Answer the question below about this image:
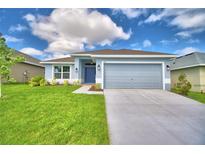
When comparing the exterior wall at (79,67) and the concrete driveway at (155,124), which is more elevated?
the exterior wall at (79,67)

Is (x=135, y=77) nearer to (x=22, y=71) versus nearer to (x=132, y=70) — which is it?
(x=132, y=70)

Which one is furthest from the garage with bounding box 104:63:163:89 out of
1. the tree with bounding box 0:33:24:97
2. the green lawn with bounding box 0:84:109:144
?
the tree with bounding box 0:33:24:97

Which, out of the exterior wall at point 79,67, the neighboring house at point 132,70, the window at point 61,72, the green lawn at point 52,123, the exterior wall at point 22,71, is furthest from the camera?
the exterior wall at point 22,71

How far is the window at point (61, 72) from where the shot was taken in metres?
16.3

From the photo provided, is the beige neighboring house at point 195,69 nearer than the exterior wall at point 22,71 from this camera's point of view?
Yes

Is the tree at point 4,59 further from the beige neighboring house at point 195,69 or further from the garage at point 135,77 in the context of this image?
the beige neighboring house at point 195,69

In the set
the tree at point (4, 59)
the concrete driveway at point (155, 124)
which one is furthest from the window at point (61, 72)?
the concrete driveway at point (155, 124)

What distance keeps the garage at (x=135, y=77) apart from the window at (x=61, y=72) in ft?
19.5

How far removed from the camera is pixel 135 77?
A: 38.9 feet

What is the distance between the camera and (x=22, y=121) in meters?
4.99

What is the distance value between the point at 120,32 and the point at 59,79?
8100 millimetres

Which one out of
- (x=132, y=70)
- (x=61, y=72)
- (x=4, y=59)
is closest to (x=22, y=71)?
(x=61, y=72)
